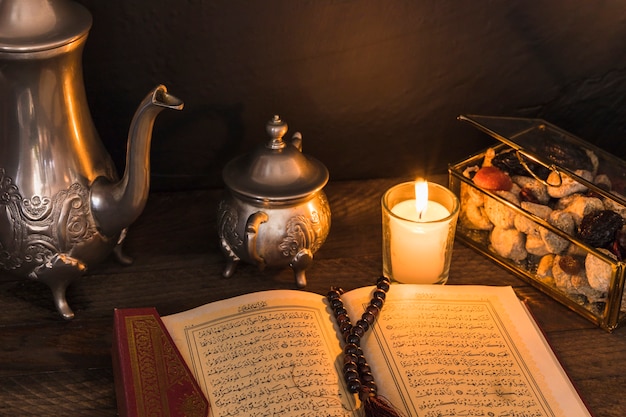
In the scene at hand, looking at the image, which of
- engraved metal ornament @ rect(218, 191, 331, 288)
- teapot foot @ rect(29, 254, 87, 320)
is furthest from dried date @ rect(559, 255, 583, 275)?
teapot foot @ rect(29, 254, 87, 320)

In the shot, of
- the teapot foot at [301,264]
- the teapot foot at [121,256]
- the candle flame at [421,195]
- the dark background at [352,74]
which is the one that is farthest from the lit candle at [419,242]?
the teapot foot at [121,256]

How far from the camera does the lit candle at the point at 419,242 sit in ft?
3.24

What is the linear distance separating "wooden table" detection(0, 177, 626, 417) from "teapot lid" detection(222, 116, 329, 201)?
13 centimetres

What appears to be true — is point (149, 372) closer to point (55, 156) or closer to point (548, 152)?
point (55, 156)

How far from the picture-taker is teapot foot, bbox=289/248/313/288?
3.24 feet

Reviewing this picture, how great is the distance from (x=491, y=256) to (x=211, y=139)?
1.40 feet

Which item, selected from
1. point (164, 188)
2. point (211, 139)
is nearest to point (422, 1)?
point (211, 139)

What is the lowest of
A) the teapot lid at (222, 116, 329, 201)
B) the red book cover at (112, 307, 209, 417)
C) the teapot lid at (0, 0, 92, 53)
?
the red book cover at (112, 307, 209, 417)

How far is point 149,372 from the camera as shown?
816mm

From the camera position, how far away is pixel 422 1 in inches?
43.8

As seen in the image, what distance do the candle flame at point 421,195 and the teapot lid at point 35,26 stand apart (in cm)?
43

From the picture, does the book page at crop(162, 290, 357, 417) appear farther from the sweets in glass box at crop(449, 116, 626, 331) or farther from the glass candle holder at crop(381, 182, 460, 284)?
the sweets in glass box at crop(449, 116, 626, 331)

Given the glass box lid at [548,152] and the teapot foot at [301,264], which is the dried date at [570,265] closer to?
the glass box lid at [548,152]

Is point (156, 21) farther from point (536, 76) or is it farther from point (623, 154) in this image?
point (623, 154)
